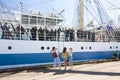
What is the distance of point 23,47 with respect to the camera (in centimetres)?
2109

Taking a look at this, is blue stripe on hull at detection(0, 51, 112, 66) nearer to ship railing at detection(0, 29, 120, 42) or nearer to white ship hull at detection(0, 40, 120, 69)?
white ship hull at detection(0, 40, 120, 69)

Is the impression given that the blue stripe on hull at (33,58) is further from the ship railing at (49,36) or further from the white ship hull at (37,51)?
the ship railing at (49,36)

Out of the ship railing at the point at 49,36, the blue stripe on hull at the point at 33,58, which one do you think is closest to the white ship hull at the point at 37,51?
the blue stripe on hull at the point at 33,58

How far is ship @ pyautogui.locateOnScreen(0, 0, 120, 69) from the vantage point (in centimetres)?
2052

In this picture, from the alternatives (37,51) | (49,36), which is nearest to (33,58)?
(37,51)

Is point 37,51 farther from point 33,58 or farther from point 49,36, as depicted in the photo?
point 49,36

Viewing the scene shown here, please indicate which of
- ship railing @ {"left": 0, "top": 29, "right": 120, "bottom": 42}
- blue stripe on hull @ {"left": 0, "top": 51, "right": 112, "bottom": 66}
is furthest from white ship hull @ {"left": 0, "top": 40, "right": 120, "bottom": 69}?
ship railing @ {"left": 0, "top": 29, "right": 120, "bottom": 42}

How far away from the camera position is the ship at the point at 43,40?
2052 cm

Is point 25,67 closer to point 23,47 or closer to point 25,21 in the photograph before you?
point 23,47

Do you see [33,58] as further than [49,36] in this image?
No

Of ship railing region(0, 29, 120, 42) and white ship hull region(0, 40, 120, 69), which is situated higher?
ship railing region(0, 29, 120, 42)

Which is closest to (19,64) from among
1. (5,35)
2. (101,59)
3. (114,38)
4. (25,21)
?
(5,35)

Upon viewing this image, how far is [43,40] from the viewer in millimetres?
23203

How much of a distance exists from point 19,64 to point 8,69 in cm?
92
